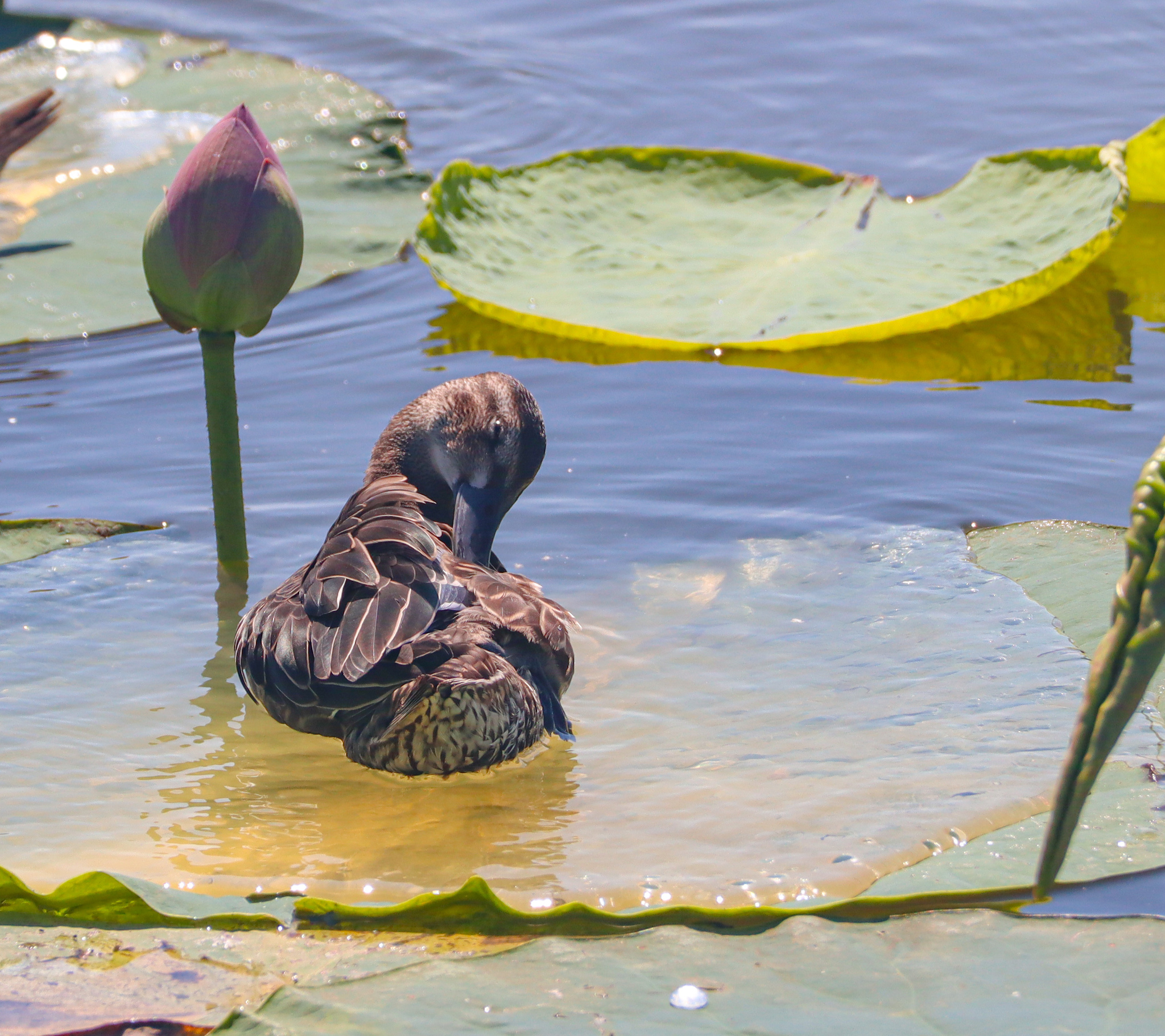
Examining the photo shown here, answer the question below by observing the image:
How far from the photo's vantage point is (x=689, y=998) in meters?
1.96

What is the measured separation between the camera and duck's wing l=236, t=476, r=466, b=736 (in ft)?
9.59

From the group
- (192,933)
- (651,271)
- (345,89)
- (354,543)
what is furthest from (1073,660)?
(345,89)

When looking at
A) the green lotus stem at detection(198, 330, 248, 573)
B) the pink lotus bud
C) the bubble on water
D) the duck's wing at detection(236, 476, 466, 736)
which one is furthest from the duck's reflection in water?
the pink lotus bud

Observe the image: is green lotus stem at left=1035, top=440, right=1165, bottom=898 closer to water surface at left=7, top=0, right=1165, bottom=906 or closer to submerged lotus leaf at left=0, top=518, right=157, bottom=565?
water surface at left=7, top=0, right=1165, bottom=906

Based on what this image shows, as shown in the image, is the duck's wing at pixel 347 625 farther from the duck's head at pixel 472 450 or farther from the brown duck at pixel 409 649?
the duck's head at pixel 472 450

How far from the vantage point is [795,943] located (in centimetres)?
213

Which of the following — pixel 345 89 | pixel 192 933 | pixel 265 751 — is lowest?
pixel 265 751

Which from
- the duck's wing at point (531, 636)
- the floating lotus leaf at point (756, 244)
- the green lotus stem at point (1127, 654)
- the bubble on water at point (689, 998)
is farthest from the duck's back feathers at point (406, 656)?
the green lotus stem at point (1127, 654)

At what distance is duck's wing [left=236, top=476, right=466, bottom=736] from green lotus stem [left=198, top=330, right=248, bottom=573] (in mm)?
A: 332

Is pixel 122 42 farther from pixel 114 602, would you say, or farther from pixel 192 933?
pixel 192 933

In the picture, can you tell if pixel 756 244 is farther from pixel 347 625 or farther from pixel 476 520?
pixel 347 625

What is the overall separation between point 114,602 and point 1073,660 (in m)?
2.31

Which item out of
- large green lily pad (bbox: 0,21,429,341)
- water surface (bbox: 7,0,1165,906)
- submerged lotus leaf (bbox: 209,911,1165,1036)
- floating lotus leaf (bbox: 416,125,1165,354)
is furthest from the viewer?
large green lily pad (bbox: 0,21,429,341)

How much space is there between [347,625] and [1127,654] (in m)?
2.14
